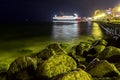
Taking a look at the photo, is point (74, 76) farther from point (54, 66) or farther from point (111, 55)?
point (111, 55)

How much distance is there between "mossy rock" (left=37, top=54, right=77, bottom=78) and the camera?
9.57 m

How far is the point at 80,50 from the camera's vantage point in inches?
690

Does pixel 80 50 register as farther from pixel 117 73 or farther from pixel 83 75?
pixel 83 75

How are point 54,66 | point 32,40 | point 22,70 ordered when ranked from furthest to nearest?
point 32,40, point 22,70, point 54,66

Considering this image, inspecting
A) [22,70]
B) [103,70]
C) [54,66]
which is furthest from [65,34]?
[54,66]

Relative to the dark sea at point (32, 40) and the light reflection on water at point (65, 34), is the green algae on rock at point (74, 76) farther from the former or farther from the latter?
the light reflection on water at point (65, 34)

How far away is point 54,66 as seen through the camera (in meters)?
9.66

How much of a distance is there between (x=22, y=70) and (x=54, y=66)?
196cm

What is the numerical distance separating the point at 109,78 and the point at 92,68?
33.7 inches

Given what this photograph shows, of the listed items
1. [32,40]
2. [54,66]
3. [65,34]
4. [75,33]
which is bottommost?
[75,33]

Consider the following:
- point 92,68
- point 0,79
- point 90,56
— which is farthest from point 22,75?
point 90,56

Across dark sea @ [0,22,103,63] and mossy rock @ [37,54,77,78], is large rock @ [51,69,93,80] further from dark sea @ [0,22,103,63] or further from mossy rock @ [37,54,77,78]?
dark sea @ [0,22,103,63]

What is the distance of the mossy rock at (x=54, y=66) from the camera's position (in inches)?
377

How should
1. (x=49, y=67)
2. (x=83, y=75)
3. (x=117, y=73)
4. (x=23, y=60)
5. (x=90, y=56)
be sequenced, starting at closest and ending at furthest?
1. (x=83, y=75)
2. (x=49, y=67)
3. (x=117, y=73)
4. (x=23, y=60)
5. (x=90, y=56)
